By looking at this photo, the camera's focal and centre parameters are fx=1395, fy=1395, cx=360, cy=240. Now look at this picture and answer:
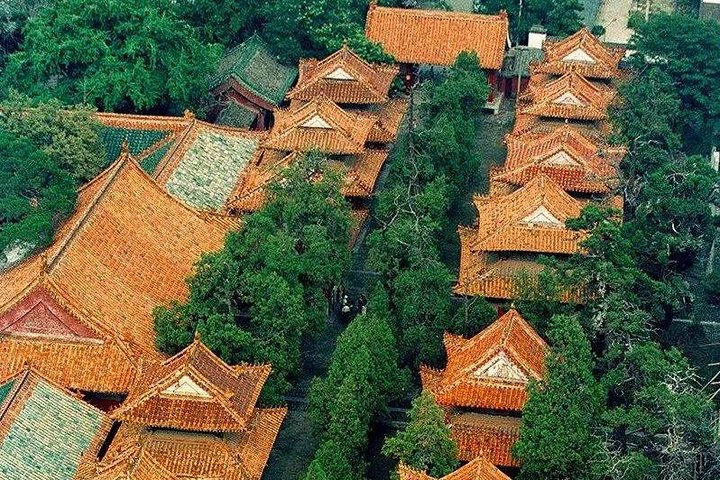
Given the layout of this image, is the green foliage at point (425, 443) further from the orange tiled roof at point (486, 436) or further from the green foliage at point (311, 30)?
the green foliage at point (311, 30)

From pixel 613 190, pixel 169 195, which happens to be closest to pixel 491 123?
pixel 613 190

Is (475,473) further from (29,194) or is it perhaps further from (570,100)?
(570,100)

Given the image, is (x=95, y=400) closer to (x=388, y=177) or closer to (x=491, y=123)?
(x=388, y=177)

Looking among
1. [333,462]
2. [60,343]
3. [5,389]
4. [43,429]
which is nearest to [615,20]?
[60,343]

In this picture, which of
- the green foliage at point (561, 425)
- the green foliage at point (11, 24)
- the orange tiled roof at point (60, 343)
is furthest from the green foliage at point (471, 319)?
the green foliage at point (11, 24)

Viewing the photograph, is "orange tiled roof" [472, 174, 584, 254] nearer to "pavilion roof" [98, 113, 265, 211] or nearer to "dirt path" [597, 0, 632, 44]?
"pavilion roof" [98, 113, 265, 211]

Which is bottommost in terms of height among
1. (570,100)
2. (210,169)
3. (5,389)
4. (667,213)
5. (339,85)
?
(5,389)
